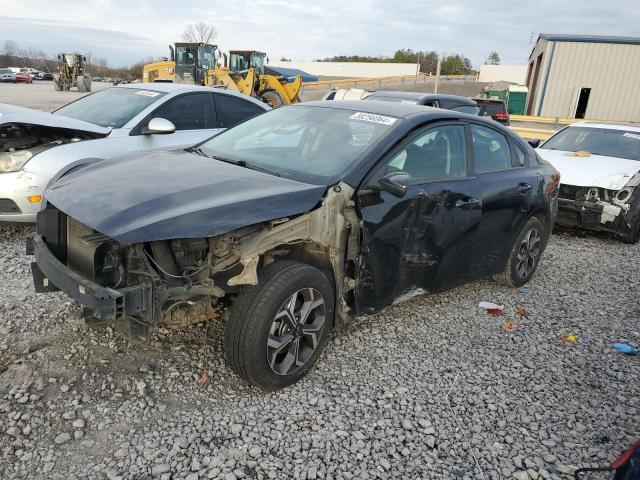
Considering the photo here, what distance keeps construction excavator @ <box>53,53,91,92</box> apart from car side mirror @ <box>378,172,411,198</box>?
38.1m

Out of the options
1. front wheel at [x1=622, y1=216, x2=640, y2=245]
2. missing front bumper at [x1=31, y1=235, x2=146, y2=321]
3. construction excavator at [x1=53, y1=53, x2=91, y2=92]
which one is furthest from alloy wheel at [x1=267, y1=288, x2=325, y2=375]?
construction excavator at [x1=53, y1=53, x2=91, y2=92]

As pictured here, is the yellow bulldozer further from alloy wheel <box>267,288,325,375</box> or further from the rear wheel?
alloy wheel <box>267,288,325,375</box>

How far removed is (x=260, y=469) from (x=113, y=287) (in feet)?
4.18

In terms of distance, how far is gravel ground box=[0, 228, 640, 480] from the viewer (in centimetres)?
265

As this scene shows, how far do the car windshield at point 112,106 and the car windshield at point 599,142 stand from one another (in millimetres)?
6338

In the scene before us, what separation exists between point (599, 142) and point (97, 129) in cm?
731

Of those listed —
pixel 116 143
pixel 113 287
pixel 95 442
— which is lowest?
pixel 95 442

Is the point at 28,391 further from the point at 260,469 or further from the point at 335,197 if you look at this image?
the point at 335,197

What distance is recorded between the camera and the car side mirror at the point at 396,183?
3.29 metres

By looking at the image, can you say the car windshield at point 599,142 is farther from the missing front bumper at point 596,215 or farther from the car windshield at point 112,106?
the car windshield at point 112,106

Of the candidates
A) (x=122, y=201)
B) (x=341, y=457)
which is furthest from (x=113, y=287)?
(x=341, y=457)

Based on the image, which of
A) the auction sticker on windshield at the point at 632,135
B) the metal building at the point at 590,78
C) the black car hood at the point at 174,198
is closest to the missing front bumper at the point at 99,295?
the black car hood at the point at 174,198

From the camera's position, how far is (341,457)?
8.91ft

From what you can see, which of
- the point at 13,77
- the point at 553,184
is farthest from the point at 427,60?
the point at 553,184
